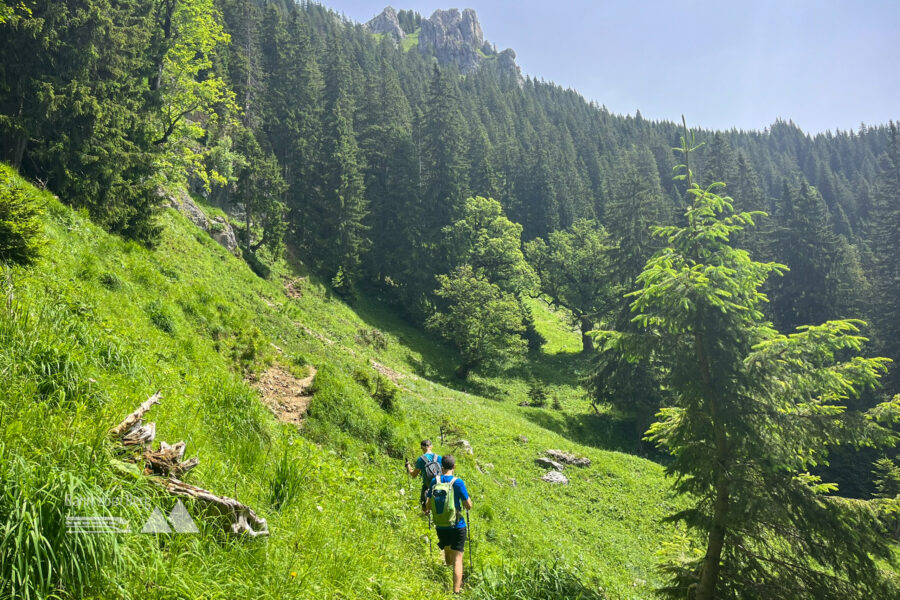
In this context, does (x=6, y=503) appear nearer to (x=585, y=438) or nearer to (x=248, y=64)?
(x=585, y=438)

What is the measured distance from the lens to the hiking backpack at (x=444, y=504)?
6.64 metres

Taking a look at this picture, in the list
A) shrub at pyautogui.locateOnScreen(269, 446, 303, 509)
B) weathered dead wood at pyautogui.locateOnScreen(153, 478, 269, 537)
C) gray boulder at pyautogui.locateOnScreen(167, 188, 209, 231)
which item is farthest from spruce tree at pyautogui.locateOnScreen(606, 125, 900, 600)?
gray boulder at pyautogui.locateOnScreen(167, 188, 209, 231)

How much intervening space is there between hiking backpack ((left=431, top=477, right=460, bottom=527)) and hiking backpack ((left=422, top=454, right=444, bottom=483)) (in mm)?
498

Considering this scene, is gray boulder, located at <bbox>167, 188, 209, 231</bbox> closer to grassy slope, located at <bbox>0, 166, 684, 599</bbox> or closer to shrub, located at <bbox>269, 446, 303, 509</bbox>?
grassy slope, located at <bbox>0, 166, 684, 599</bbox>

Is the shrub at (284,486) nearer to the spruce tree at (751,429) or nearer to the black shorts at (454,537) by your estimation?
the black shorts at (454,537)

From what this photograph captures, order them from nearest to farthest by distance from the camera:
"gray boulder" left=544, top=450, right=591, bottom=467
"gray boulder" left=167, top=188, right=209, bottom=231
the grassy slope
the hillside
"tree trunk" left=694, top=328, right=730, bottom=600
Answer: the grassy slope → the hillside → "tree trunk" left=694, top=328, right=730, bottom=600 → "gray boulder" left=544, top=450, right=591, bottom=467 → "gray boulder" left=167, top=188, right=209, bottom=231

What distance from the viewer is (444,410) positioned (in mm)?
20578

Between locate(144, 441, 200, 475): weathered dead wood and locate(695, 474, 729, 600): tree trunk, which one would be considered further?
locate(695, 474, 729, 600): tree trunk

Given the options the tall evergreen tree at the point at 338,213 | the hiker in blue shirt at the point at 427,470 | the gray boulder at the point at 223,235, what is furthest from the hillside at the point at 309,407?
the tall evergreen tree at the point at 338,213

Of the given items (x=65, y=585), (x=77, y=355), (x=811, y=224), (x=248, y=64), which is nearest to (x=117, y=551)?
(x=65, y=585)

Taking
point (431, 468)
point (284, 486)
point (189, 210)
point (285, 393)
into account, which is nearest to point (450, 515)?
point (431, 468)

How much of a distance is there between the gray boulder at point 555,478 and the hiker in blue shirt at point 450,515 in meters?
12.4

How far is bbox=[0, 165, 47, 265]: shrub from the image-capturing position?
705 centimetres

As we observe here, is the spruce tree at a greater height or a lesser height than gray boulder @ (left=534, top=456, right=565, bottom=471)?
greater
